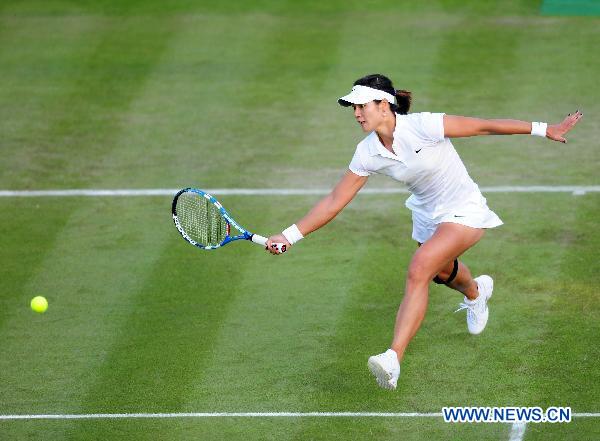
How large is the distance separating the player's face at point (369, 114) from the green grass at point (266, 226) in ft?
6.51

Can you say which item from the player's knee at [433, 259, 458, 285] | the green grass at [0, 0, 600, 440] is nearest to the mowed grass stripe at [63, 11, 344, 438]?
the green grass at [0, 0, 600, 440]

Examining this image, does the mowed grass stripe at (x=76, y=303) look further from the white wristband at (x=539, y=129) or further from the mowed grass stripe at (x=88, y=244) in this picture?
the white wristband at (x=539, y=129)

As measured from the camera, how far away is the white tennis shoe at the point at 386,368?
9.16m

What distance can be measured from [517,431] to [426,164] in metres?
2.07

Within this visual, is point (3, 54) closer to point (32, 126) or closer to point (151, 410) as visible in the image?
point (32, 126)

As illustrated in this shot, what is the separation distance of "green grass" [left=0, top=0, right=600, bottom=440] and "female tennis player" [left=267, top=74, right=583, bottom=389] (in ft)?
2.57

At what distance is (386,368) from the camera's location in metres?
9.15

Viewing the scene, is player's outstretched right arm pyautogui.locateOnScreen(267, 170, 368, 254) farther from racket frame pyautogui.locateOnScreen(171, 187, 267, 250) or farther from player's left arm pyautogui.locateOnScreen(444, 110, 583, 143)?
player's left arm pyautogui.locateOnScreen(444, 110, 583, 143)

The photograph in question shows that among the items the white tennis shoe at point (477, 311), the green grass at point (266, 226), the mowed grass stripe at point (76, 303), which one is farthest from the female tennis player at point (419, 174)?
the mowed grass stripe at point (76, 303)

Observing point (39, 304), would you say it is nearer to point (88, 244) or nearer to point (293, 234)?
point (88, 244)

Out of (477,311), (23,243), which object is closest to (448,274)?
(477,311)

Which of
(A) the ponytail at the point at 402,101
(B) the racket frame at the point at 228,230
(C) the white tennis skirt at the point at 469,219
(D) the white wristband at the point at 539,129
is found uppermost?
(A) the ponytail at the point at 402,101

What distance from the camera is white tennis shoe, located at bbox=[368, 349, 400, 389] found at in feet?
30.0

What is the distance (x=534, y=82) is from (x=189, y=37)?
511 cm
